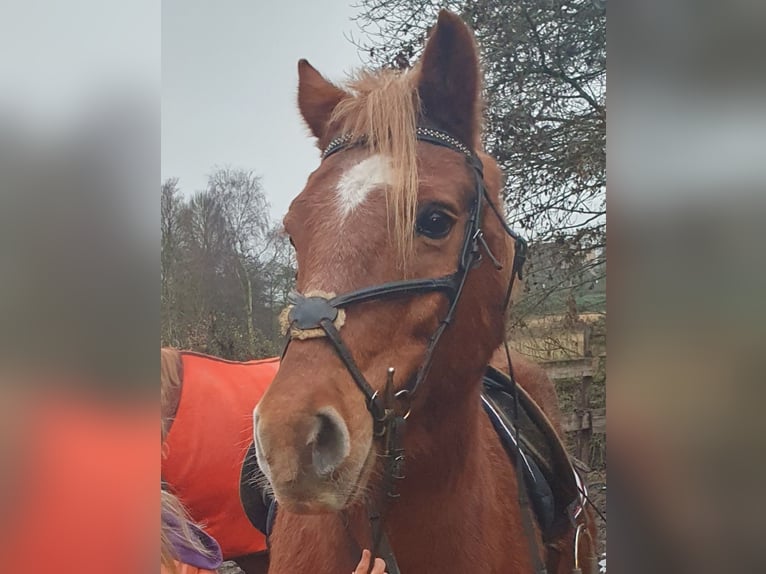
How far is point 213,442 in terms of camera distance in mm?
1570

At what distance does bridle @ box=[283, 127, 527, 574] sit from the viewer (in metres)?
1.12

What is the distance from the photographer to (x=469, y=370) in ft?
4.09

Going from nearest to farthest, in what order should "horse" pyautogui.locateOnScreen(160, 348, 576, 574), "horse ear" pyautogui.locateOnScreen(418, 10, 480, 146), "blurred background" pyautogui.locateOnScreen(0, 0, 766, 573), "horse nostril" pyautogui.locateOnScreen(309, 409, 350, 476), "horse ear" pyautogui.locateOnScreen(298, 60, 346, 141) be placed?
"blurred background" pyautogui.locateOnScreen(0, 0, 766, 573) < "horse nostril" pyautogui.locateOnScreen(309, 409, 350, 476) < "horse ear" pyautogui.locateOnScreen(418, 10, 480, 146) < "horse ear" pyautogui.locateOnScreen(298, 60, 346, 141) < "horse" pyautogui.locateOnScreen(160, 348, 576, 574)

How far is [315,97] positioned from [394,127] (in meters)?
0.29

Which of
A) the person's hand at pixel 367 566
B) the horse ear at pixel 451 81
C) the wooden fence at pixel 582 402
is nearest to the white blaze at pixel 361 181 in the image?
the horse ear at pixel 451 81

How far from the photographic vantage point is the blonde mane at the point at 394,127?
1158mm

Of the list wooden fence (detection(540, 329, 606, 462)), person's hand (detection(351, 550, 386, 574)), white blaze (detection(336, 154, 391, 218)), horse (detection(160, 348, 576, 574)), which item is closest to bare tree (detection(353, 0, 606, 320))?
wooden fence (detection(540, 329, 606, 462))

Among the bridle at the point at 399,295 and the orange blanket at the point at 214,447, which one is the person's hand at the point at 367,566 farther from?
the orange blanket at the point at 214,447

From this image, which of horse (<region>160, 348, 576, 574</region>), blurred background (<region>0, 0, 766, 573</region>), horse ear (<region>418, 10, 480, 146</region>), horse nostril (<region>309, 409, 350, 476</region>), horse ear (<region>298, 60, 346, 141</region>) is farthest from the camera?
horse (<region>160, 348, 576, 574</region>)

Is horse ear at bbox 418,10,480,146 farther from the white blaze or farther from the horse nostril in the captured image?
the horse nostril
